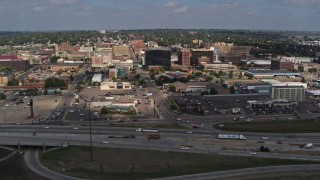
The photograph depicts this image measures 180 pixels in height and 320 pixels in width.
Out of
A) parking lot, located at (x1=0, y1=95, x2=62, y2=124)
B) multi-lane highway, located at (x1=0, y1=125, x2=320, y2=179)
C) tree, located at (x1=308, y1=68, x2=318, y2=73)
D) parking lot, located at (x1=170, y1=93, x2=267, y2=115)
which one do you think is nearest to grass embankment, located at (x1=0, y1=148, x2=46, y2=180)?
multi-lane highway, located at (x1=0, y1=125, x2=320, y2=179)

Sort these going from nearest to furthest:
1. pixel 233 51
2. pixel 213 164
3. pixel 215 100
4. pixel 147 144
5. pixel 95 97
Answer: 1. pixel 213 164
2. pixel 147 144
3. pixel 215 100
4. pixel 95 97
5. pixel 233 51

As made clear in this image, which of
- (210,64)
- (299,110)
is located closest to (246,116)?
(299,110)

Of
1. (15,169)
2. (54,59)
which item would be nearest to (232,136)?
(15,169)

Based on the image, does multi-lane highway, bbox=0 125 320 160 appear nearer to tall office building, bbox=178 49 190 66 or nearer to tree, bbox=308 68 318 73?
tree, bbox=308 68 318 73

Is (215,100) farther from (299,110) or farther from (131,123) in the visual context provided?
(131,123)

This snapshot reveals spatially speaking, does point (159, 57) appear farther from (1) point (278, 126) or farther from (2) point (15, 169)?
(2) point (15, 169)

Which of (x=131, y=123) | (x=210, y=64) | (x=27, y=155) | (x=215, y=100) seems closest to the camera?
(x=27, y=155)
